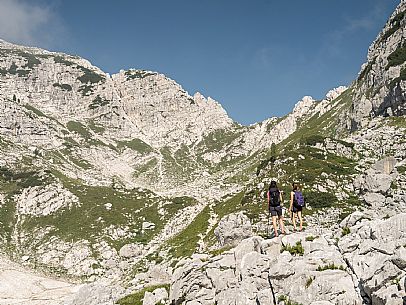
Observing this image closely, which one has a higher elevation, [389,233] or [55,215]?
[55,215]

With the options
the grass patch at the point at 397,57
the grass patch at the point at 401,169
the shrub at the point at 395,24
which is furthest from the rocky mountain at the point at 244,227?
the grass patch at the point at 397,57

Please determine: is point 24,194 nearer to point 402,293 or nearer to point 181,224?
point 181,224

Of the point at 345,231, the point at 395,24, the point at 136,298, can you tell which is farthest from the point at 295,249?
the point at 395,24

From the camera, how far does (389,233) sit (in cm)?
1953

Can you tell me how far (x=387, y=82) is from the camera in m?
123

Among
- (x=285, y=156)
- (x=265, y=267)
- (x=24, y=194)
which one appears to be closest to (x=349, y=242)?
(x=265, y=267)

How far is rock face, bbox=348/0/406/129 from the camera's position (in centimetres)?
11150

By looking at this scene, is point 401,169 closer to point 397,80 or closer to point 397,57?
point 397,80

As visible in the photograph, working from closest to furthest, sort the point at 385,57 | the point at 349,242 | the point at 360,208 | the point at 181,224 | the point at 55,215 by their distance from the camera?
the point at 349,242 → the point at 360,208 → the point at 181,224 → the point at 55,215 → the point at 385,57

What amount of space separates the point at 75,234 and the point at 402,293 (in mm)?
101902

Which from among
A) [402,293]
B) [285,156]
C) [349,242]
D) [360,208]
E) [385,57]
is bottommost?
[402,293]

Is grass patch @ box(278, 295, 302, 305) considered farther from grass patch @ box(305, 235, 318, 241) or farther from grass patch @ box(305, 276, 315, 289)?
grass patch @ box(305, 235, 318, 241)

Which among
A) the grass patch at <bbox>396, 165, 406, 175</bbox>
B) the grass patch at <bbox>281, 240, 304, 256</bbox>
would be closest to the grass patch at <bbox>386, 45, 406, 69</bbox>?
the grass patch at <bbox>396, 165, 406, 175</bbox>

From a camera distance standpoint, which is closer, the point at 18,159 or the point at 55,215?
the point at 55,215
